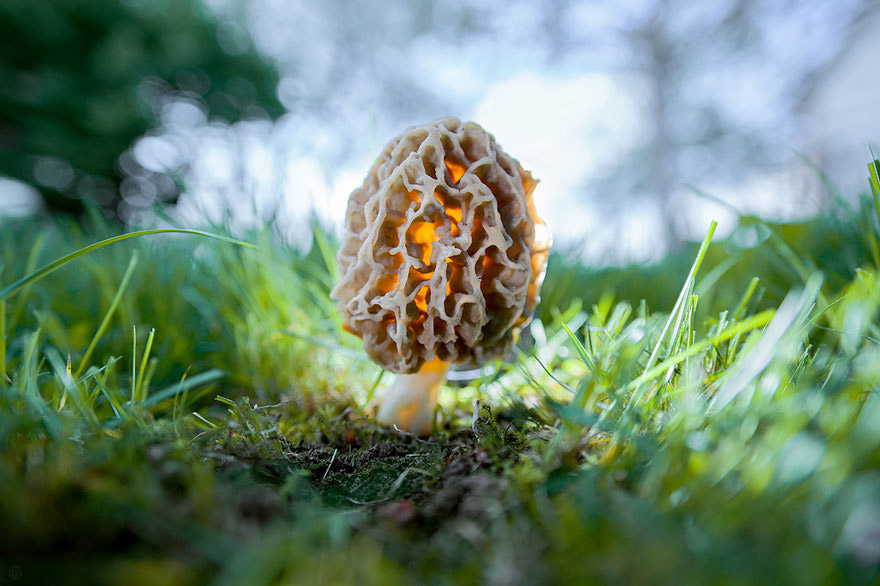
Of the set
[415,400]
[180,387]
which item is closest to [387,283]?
[415,400]

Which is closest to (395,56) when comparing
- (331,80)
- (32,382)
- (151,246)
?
(331,80)

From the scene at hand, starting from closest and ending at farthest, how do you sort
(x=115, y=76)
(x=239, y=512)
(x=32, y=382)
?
(x=239, y=512)
(x=32, y=382)
(x=115, y=76)

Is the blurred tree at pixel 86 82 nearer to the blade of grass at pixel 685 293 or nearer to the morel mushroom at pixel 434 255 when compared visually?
the morel mushroom at pixel 434 255

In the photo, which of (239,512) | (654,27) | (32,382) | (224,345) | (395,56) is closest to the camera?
(239,512)

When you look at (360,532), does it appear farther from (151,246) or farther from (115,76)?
(115,76)

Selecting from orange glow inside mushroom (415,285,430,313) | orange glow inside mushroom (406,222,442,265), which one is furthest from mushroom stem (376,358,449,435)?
orange glow inside mushroom (406,222,442,265)

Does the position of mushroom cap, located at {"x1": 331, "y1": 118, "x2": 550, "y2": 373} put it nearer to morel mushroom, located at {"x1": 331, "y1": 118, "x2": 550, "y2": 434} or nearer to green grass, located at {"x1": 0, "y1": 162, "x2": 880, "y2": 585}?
morel mushroom, located at {"x1": 331, "y1": 118, "x2": 550, "y2": 434}
